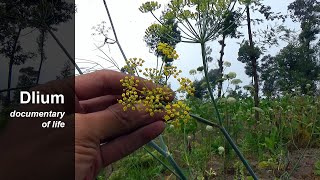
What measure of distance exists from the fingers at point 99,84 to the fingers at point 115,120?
9 centimetres

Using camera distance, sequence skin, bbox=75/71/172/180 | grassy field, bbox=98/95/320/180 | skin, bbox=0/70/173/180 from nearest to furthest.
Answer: skin, bbox=0/70/173/180 < skin, bbox=75/71/172/180 < grassy field, bbox=98/95/320/180

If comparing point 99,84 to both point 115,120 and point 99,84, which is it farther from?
point 115,120

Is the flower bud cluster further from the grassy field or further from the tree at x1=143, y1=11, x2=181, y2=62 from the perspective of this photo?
the grassy field

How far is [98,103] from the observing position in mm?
A: 1226

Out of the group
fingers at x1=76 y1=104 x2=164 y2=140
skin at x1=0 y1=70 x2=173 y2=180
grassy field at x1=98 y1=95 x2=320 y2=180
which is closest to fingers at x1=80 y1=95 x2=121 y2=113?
skin at x1=0 y1=70 x2=173 y2=180

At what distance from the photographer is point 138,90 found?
3.56ft

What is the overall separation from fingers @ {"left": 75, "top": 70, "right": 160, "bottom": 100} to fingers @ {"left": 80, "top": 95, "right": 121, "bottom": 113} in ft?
0.04

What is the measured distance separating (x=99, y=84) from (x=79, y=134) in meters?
0.22

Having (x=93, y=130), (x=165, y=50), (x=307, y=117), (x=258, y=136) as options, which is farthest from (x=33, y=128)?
(x=307, y=117)

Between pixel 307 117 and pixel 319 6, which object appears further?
pixel 319 6

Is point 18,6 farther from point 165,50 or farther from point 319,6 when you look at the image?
point 319,6

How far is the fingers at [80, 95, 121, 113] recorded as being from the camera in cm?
122

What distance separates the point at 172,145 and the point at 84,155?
11.7 ft

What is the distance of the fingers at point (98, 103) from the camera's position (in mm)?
1219
